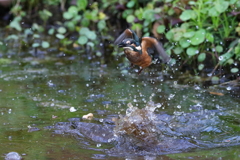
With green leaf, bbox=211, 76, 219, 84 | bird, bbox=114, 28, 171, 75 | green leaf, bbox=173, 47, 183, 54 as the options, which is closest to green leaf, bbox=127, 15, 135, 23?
green leaf, bbox=173, 47, 183, 54

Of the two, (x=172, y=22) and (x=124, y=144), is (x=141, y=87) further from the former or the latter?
(x=124, y=144)

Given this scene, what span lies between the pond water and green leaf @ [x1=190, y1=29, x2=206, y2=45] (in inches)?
22.3

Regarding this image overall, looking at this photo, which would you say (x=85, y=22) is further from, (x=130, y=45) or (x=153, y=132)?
(x=153, y=132)

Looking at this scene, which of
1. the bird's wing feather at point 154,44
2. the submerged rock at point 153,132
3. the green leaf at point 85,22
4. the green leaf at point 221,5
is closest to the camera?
the submerged rock at point 153,132

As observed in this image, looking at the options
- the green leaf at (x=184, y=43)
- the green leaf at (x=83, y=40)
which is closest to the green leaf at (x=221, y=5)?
the green leaf at (x=184, y=43)

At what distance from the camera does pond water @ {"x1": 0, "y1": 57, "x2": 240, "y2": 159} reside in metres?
3.52

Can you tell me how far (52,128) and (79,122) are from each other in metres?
0.30

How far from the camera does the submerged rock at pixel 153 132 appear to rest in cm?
364

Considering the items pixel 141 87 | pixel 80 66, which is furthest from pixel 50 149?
pixel 80 66

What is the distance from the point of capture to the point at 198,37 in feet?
18.4

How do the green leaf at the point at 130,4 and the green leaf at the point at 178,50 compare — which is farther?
the green leaf at the point at 130,4

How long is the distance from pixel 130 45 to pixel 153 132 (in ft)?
2.74

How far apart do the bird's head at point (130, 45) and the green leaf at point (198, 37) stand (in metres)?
1.64

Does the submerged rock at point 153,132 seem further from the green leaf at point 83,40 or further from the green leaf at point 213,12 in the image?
the green leaf at point 83,40
